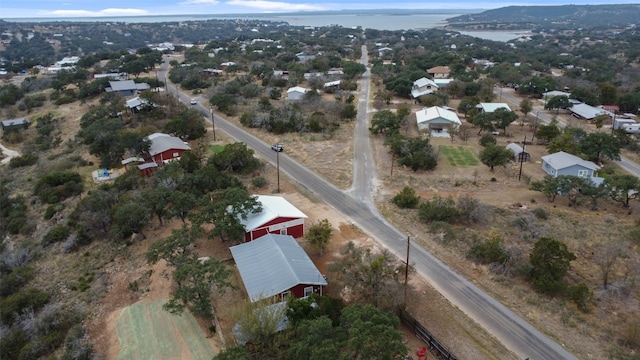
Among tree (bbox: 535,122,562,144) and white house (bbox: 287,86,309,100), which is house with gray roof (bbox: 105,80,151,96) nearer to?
white house (bbox: 287,86,309,100)

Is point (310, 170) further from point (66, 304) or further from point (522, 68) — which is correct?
point (522, 68)

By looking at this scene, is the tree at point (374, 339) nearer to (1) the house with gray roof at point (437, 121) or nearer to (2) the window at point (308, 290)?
(2) the window at point (308, 290)

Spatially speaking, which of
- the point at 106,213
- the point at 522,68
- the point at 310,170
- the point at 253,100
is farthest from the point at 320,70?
the point at 106,213

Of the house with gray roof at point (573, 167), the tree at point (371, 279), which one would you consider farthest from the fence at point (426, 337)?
the house with gray roof at point (573, 167)

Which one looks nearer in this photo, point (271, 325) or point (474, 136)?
point (271, 325)

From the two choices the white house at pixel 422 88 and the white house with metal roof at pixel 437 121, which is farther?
the white house at pixel 422 88

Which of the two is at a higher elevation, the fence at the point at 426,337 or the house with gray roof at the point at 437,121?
the house with gray roof at the point at 437,121
